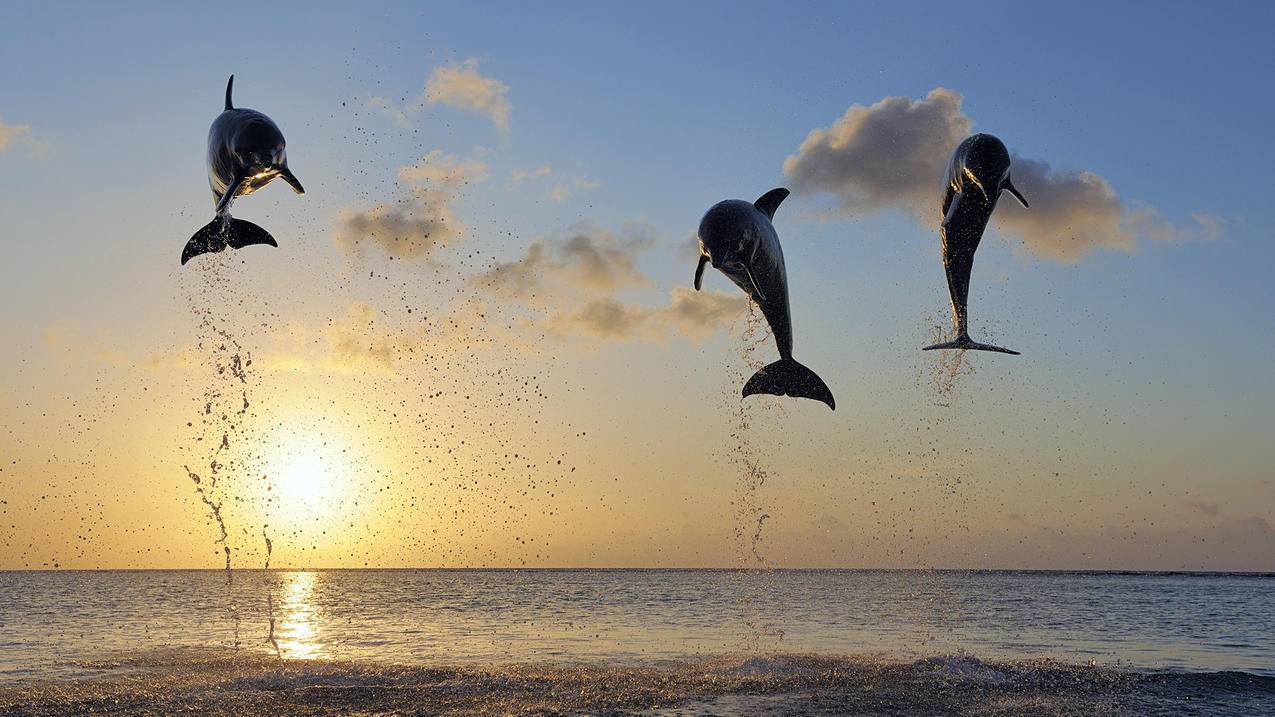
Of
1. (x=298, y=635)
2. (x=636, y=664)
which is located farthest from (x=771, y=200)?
(x=298, y=635)

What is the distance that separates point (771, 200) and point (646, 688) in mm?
9064

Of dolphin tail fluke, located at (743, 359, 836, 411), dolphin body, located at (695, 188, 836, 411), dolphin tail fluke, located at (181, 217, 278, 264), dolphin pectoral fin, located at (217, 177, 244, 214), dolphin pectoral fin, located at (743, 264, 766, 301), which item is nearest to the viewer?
dolphin body, located at (695, 188, 836, 411)

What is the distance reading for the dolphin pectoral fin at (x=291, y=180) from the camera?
14.4m

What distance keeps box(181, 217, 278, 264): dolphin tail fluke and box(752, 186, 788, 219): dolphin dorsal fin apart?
25.0 ft

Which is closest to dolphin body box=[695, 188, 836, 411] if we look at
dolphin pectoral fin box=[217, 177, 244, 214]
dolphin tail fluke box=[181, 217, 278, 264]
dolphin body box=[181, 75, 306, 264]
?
dolphin body box=[181, 75, 306, 264]

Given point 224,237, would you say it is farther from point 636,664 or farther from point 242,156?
point 636,664

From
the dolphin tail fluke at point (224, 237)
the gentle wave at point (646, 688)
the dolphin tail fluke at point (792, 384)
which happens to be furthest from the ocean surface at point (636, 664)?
the dolphin tail fluke at point (224, 237)

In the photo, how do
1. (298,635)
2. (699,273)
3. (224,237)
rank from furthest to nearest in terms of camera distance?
(298,635) < (224,237) < (699,273)

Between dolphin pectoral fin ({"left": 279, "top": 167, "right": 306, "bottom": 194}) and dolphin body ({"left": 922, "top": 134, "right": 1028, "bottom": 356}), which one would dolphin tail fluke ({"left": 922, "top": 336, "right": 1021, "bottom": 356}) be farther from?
dolphin pectoral fin ({"left": 279, "top": 167, "right": 306, "bottom": 194})

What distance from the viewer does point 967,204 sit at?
1390cm

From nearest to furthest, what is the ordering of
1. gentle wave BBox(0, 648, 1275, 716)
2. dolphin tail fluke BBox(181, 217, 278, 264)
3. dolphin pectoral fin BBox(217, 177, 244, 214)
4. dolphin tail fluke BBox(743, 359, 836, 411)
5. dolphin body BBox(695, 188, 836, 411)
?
dolphin body BBox(695, 188, 836, 411), dolphin pectoral fin BBox(217, 177, 244, 214), dolphin tail fluke BBox(181, 217, 278, 264), gentle wave BBox(0, 648, 1275, 716), dolphin tail fluke BBox(743, 359, 836, 411)

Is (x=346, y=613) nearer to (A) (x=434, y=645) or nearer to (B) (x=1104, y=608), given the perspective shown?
(A) (x=434, y=645)

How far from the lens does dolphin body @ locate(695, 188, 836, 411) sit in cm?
1266

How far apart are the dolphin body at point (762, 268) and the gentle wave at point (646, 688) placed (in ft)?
17.1
